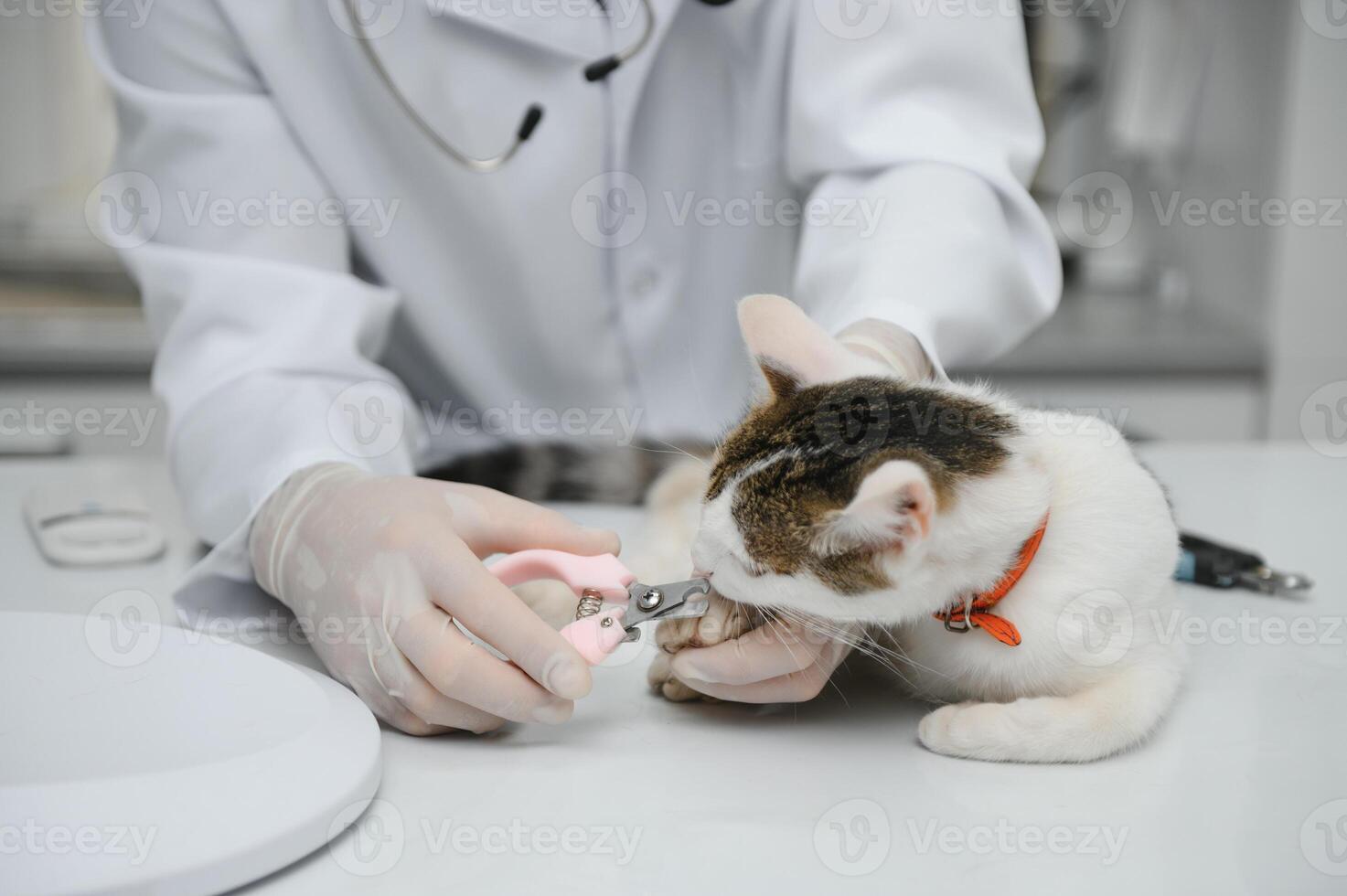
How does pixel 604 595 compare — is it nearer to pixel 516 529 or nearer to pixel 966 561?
pixel 516 529

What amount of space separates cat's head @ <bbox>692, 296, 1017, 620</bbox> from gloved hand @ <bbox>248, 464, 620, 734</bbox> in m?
0.10

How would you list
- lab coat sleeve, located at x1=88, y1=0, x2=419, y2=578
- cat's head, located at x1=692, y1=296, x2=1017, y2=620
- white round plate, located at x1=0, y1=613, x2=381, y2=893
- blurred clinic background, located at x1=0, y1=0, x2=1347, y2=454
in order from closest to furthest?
white round plate, located at x1=0, y1=613, x2=381, y2=893, cat's head, located at x1=692, y1=296, x2=1017, y2=620, lab coat sleeve, located at x1=88, y1=0, x2=419, y2=578, blurred clinic background, located at x1=0, y1=0, x2=1347, y2=454

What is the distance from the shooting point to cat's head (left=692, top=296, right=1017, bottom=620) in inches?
25.3

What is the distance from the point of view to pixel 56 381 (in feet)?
6.56

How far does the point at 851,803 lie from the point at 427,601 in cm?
29

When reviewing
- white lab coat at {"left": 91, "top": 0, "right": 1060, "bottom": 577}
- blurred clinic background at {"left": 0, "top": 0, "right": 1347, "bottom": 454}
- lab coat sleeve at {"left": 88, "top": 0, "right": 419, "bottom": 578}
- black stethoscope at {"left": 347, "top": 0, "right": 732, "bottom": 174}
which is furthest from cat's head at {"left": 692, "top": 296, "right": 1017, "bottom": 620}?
blurred clinic background at {"left": 0, "top": 0, "right": 1347, "bottom": 454}

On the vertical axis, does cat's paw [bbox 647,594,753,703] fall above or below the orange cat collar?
below

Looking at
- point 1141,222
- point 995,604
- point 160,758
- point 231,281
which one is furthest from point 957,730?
point 1141,222

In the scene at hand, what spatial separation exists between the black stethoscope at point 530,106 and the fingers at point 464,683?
20.7 inches

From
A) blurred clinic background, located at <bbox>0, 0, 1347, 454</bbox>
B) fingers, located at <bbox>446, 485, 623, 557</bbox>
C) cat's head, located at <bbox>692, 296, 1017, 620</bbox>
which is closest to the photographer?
cat's head, located at <bbox>692, 296, 1017, 620</bbox>

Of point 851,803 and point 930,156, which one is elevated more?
point 930,156

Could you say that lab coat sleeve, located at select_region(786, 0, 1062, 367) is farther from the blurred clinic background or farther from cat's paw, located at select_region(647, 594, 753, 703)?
the blurred clinic background

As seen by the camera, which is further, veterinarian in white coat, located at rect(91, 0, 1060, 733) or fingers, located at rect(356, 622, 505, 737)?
veterinarian in white coat, located at rect(91, 0, 1060, 733)

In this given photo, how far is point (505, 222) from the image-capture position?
1.21 m
